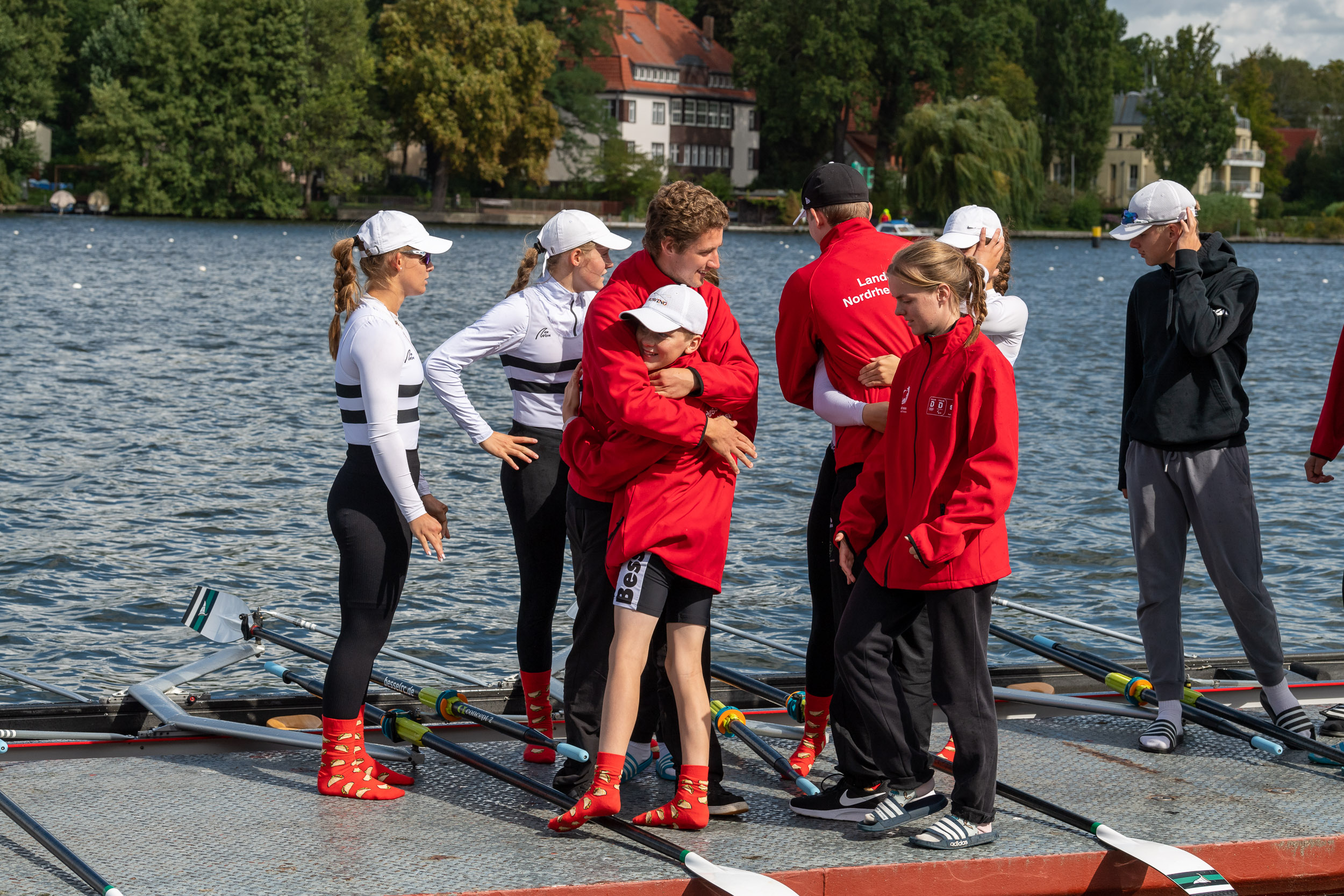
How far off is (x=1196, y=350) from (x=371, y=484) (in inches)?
119

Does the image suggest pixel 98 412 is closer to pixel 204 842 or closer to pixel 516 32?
pixel 204 842

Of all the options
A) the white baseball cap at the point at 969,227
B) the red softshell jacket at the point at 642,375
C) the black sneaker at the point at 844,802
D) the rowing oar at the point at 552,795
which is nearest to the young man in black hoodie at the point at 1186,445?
the white baseball cap at the point at 969,227

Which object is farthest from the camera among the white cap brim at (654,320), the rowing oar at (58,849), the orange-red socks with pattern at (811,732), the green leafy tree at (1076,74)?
the green leafy tree at (1076,74)

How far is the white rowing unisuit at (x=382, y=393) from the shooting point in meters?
4.85

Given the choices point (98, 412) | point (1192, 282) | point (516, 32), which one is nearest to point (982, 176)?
point (516, 32)

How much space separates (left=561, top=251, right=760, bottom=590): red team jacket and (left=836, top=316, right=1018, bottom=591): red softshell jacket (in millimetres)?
500

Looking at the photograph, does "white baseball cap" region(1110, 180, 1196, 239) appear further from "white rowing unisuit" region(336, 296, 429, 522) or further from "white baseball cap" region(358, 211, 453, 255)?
"white rowing unisuit" region(336, 296, 429, 522)

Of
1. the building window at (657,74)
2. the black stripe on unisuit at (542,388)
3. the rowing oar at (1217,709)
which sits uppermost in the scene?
the building window at (657,74)

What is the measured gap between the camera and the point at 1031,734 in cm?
586

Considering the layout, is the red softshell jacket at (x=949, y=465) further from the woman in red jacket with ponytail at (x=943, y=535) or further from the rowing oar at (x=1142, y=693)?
the rowing oar at (x=1142, y=693)

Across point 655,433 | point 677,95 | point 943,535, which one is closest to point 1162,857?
point 943,535

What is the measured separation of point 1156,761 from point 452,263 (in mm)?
51208

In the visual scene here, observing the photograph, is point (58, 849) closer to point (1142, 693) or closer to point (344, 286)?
point (344, 286)

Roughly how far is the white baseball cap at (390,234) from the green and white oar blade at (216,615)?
7.61 ft
